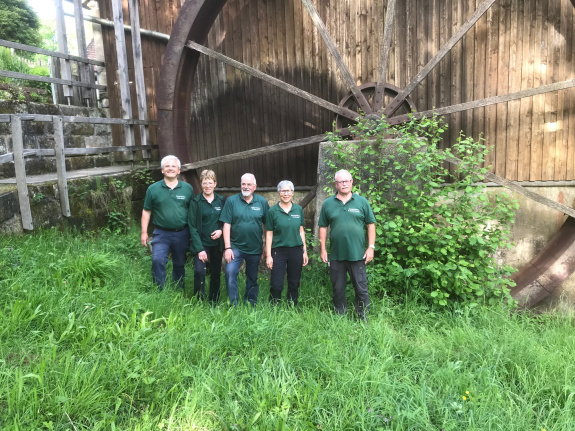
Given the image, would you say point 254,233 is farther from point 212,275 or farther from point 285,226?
point 212,275

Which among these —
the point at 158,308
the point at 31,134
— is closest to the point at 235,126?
the point at 31,134

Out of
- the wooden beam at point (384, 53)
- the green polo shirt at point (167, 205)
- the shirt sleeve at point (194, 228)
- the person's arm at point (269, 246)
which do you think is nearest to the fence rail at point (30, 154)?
the green polo shirt at point (167, 205)

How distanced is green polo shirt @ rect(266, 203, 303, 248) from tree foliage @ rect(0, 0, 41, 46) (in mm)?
12524

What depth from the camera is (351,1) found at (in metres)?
5.47

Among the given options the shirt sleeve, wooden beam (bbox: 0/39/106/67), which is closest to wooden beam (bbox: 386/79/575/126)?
the shirt sleeve

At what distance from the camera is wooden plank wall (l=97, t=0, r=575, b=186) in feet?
15.9

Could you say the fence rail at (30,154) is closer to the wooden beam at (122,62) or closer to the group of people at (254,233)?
the wooden beam at (122,62)

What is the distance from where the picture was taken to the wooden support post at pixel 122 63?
233 inches

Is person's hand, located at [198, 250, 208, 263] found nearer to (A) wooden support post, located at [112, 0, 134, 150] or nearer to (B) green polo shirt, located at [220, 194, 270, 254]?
(B) green polo shirt, located at [220, 194, 270, 254]

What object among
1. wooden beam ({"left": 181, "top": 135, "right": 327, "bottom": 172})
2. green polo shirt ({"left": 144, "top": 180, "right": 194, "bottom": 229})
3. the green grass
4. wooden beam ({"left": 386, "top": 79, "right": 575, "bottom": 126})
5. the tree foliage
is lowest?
the green grass

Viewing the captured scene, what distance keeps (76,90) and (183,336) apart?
580 centimetres

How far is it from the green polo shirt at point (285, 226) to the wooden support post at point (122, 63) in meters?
3.42

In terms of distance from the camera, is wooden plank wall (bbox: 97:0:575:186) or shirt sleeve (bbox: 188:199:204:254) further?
wooden plank wall (bbox: 97:0:575:186)

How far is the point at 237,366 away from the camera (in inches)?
97.2
